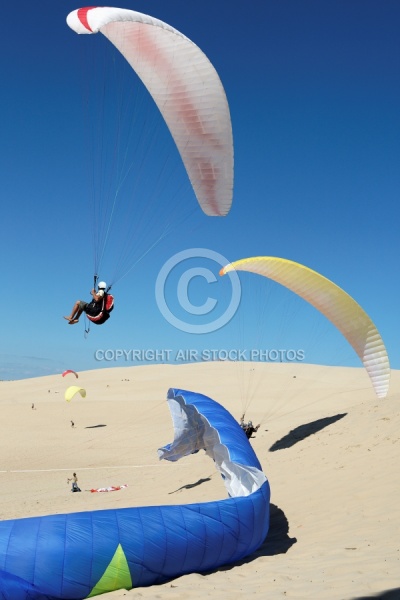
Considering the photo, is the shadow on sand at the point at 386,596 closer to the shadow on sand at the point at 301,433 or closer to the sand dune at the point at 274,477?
the sand dune at the point at 274,477

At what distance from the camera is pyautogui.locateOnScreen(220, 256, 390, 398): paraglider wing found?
15773 mm

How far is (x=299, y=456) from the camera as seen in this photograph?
555 inches

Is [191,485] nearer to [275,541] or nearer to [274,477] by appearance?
[274,477]

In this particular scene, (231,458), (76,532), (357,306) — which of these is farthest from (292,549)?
(357,306)

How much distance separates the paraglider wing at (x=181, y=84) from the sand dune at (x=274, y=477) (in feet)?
22.1

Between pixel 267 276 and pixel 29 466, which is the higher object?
pixel 267 276

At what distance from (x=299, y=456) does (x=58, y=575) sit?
898 centimetres

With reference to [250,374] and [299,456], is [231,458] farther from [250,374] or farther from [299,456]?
[250,374]

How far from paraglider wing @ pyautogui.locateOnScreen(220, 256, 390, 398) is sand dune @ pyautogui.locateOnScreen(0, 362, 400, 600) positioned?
129 cm

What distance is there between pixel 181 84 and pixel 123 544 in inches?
328

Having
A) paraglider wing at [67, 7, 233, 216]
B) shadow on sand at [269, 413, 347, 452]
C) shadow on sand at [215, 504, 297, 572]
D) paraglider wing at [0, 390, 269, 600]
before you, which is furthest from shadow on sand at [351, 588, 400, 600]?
shadow on sand at [269, 413, 347, 452]

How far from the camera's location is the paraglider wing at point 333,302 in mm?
15773

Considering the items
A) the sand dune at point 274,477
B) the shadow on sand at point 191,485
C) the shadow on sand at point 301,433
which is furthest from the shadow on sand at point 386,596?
the shadow on sand at point 301,433

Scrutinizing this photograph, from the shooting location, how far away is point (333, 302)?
16031 mm
